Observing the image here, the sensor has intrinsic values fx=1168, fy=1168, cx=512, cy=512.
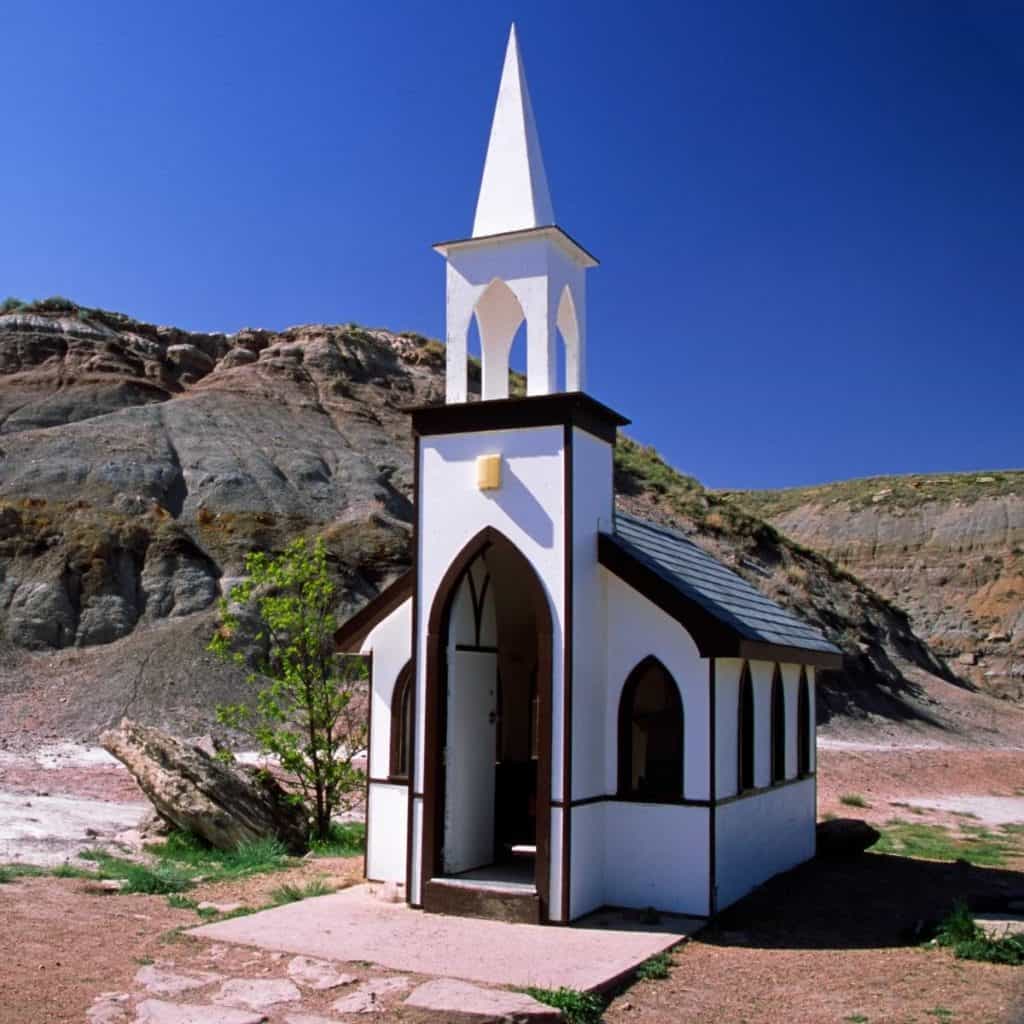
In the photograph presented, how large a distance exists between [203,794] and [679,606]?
7.47 metres

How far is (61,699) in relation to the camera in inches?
1210

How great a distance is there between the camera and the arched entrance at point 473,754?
11703mm

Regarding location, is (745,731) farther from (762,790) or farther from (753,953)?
(753,953)

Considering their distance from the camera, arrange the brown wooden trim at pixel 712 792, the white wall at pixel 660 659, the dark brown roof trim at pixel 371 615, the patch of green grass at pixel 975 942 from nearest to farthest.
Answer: the patch of green grass at pixel 975 942 → the brown wooden trim at pixel 712 792 → the white wall at pixel 660 659 → the dark brown roof trim at pixel 371 615

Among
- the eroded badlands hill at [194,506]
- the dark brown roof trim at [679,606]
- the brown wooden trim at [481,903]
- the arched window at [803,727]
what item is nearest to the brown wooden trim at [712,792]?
the dark brown roof trim at [679,606]

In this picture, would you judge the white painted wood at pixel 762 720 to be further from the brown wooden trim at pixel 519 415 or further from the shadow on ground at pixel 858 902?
the brown wooden trim at pixel 519 415

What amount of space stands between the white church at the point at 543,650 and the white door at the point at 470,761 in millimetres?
31

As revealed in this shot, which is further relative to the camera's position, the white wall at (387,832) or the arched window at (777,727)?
the arched window at (777,727)

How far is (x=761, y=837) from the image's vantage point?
14.0 meters

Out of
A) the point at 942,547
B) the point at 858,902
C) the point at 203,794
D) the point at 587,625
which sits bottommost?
the point at 858,902

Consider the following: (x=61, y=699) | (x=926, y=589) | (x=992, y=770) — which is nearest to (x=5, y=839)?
(x=61, y=699)

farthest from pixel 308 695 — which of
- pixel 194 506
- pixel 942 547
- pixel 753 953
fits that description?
pixel 942 547

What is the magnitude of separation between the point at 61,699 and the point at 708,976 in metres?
24.8

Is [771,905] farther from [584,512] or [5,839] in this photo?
[5,839]
